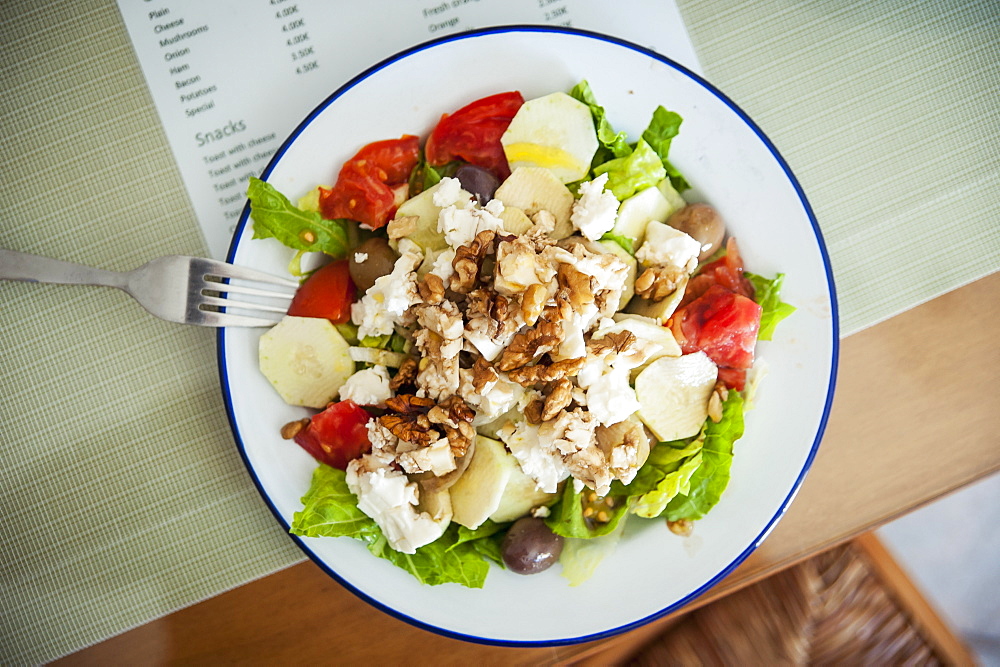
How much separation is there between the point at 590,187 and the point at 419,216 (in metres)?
0.39

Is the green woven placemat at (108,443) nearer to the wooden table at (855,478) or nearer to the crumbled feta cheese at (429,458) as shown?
the wooden table at (855,478)

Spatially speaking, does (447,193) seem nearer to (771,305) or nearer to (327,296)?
(327,296)

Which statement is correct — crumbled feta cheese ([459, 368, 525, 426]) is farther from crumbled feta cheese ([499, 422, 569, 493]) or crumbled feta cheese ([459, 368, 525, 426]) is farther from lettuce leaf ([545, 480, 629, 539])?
lettuce leaf ([545, 480, 629, 539])

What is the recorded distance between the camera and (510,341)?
1.46m

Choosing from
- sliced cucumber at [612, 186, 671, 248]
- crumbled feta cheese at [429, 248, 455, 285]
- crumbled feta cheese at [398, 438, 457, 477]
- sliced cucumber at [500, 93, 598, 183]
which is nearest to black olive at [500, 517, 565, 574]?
crumbled feta cheese at [398, 438, 457, 477]

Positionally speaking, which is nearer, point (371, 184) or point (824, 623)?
point (371, 184)

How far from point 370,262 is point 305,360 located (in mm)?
264

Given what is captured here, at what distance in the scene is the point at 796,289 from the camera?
57.7 inches

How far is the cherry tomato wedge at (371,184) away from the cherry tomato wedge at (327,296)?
13 cm

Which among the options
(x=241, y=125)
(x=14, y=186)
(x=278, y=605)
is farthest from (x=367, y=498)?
(x=14, y=186)

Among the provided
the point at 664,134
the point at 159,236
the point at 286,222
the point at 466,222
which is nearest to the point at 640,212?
the point at 664,134

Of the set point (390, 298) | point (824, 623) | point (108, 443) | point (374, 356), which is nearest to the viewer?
point (390, 298)

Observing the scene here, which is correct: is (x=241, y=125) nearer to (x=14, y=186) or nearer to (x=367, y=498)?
(x=14, y=186)

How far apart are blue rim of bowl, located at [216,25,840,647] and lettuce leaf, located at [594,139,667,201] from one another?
187mm
